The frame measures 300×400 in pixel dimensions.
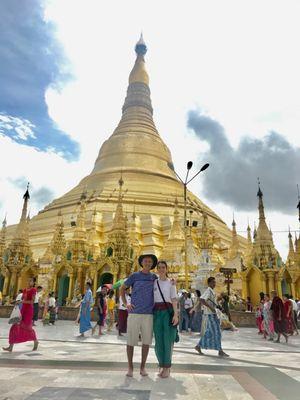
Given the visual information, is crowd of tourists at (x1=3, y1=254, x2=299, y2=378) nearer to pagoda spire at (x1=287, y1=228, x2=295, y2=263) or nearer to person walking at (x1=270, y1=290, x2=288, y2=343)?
person walking at (x1=270, y1=290, x2=288, y2=343)

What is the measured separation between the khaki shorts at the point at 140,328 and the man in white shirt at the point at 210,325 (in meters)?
2.66

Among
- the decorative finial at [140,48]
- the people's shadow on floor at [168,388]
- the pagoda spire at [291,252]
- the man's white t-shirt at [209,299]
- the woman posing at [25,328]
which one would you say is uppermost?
the decorative finial at [140,48]

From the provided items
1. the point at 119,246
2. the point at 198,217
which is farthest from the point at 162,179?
the point at 119,246

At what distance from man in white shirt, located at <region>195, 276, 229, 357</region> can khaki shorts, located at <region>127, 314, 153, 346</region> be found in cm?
266

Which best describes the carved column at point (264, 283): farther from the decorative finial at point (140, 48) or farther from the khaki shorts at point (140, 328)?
the decorative finial at point (140, 48)

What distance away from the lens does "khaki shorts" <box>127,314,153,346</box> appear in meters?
4.89

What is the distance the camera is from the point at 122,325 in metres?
11.4

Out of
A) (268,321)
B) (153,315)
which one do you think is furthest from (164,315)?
(268,321)

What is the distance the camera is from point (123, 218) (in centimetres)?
A: 2784

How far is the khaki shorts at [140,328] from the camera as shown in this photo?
4.89 m

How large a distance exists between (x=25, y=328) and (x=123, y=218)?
20841 millimetres

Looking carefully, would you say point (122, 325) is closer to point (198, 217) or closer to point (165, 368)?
point (165, 368)

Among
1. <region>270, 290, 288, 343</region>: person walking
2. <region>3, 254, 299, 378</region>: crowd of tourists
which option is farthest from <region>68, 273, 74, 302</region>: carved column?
<region>270, 290, 288, 343</region>: person walking

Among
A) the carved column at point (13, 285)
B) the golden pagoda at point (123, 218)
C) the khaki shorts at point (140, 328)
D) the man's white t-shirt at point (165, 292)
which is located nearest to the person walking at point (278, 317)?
the man's white t-shirt at point (165, 292)
